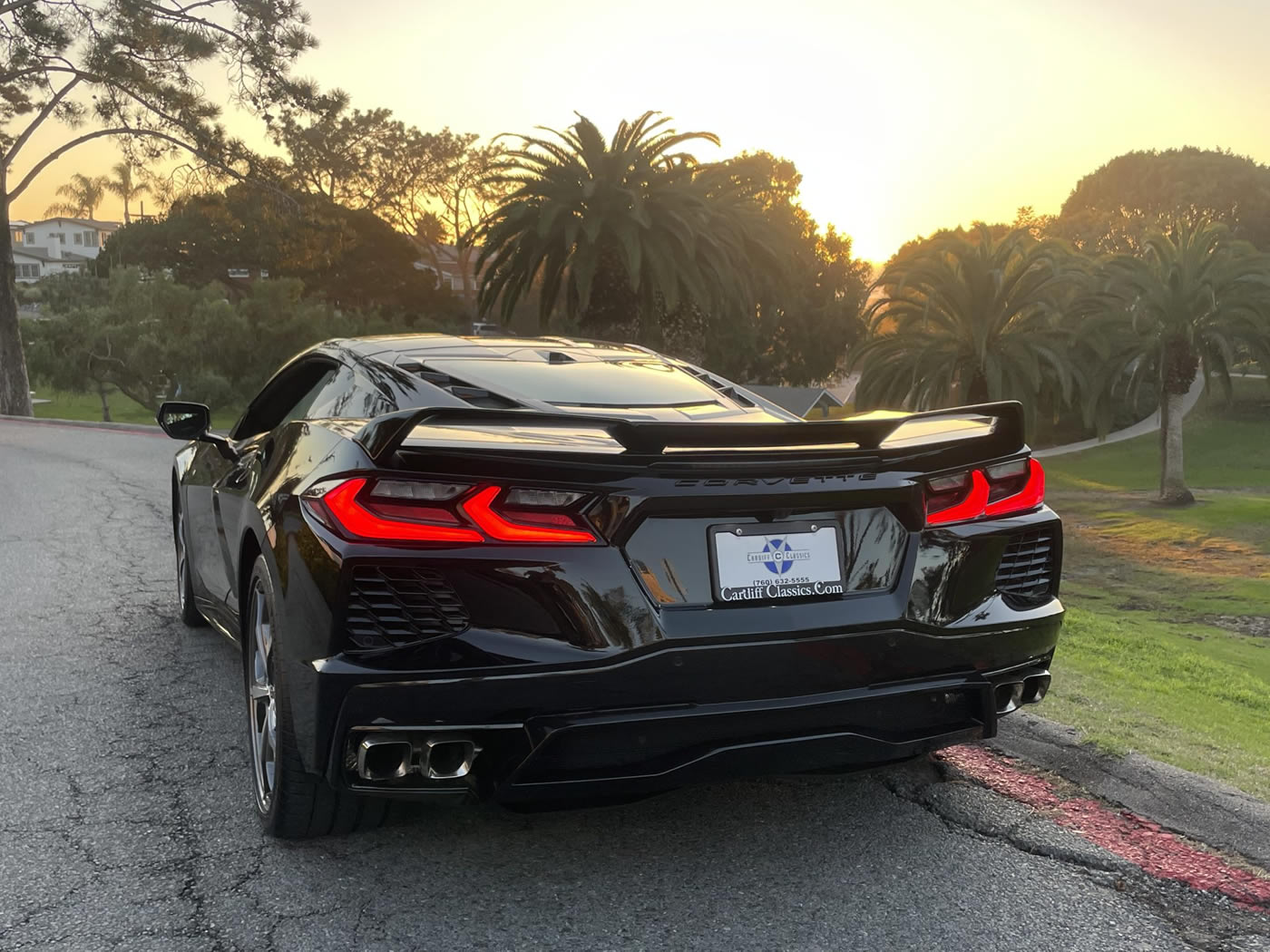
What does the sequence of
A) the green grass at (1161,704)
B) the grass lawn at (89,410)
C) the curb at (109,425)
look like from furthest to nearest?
the grass lawn at (89,410)
the curb at (109,425)
the green grass at (1161,704)

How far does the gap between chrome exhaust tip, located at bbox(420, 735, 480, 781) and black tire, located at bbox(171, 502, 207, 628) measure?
328 cm

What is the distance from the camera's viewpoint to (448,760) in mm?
2668

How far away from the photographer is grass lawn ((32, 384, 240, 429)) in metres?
40.5

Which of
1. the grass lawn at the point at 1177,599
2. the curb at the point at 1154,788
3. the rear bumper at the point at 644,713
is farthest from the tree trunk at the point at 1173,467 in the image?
the rear bumper at the point at 644,713

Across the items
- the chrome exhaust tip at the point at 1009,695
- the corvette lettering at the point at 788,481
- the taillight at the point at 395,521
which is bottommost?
the chrome exhaust tip at the point at 1009,695

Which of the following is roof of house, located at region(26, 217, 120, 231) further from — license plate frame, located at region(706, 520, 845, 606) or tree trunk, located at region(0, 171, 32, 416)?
license plate frame, located at region(706, 520, 845, 606)

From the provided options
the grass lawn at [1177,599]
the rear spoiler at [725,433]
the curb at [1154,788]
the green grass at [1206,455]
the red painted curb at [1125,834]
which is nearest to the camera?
the rear spoiler at [725,433]

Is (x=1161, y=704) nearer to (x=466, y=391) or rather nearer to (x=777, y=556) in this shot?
(x=777, y=556)

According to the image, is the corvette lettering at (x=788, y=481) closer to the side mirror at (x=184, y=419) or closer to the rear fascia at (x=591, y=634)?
the rear fascia at (x=591, y=634)

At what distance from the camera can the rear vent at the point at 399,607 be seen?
8.52 ft

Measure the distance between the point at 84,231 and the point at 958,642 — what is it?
198 meters

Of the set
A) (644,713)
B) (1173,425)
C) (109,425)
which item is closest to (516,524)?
(644,713)

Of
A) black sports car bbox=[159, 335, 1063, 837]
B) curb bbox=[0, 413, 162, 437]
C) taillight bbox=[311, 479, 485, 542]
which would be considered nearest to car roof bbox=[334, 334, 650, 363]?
black sports car bbox=[159, 335, 1063, 837]

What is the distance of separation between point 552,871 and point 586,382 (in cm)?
165
